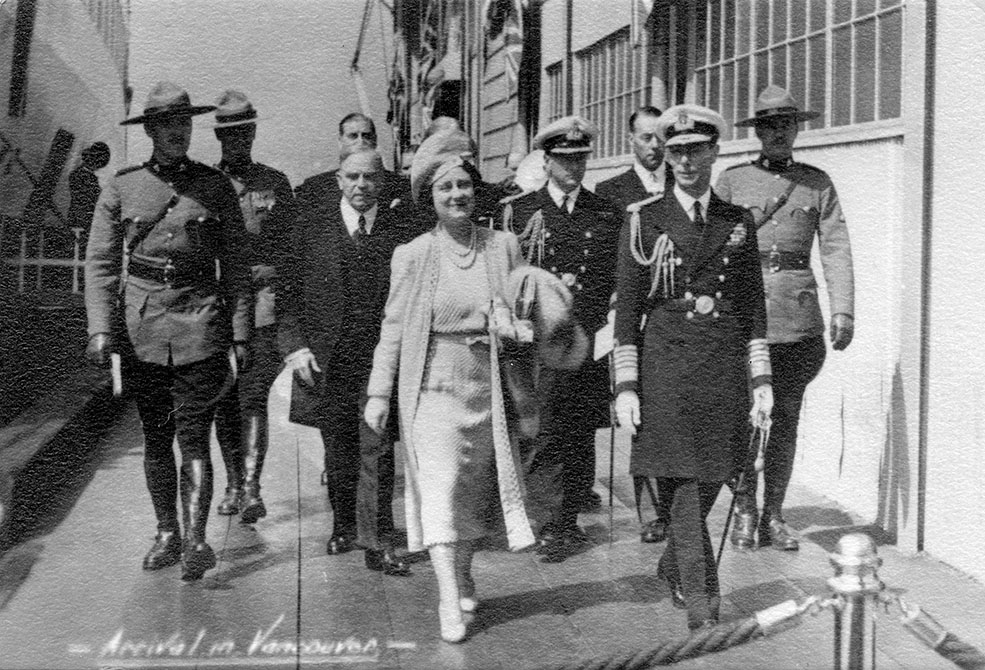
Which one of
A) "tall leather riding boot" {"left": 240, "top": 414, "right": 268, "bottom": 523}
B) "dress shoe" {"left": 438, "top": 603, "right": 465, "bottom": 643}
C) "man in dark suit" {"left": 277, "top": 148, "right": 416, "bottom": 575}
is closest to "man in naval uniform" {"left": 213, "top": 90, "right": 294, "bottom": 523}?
"tall leather riding boot" {"left": 240, "top": 414, "right": 268, "bottom": 523}

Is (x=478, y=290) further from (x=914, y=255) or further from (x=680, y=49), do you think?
(x=680, y=49)

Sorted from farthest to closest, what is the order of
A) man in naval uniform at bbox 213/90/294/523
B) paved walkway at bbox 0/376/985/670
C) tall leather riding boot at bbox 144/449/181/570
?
man in naval uniform at bbox 213/90/294/523
tall leather riding boot at bbox 144/449/181/570
paved walkway at bbox 0/376/985/670

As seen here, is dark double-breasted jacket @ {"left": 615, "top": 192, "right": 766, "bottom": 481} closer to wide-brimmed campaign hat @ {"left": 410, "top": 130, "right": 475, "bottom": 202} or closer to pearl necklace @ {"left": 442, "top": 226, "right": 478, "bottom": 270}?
pearl necklace @ {"left": 442, "top": 226, "right": 478, "bottom": 270}

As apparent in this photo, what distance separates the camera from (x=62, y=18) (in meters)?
7.01

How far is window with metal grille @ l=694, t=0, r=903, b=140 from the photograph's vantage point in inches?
212

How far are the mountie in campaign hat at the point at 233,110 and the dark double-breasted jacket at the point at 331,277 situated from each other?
27.6 inches

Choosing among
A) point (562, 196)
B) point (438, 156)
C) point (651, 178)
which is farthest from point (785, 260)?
point (438, 156)

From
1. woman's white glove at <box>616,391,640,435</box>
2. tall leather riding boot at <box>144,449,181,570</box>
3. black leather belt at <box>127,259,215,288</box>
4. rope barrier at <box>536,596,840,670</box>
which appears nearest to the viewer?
rope barrier at <box>536,596,840,670</box>

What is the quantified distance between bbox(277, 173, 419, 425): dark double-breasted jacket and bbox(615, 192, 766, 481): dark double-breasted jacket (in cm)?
124

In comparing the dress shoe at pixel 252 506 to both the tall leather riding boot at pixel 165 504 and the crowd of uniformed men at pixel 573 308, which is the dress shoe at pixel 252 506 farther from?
the tall leather riding boot at pixel 165 504

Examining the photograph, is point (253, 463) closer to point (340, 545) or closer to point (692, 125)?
point (340, 545)

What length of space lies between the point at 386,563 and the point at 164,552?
3.01 ft

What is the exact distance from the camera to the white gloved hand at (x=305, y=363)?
5.16 metres

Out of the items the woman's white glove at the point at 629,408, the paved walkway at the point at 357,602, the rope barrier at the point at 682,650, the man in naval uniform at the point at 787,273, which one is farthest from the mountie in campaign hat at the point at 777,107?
the rope barrier at the point at 682,650
